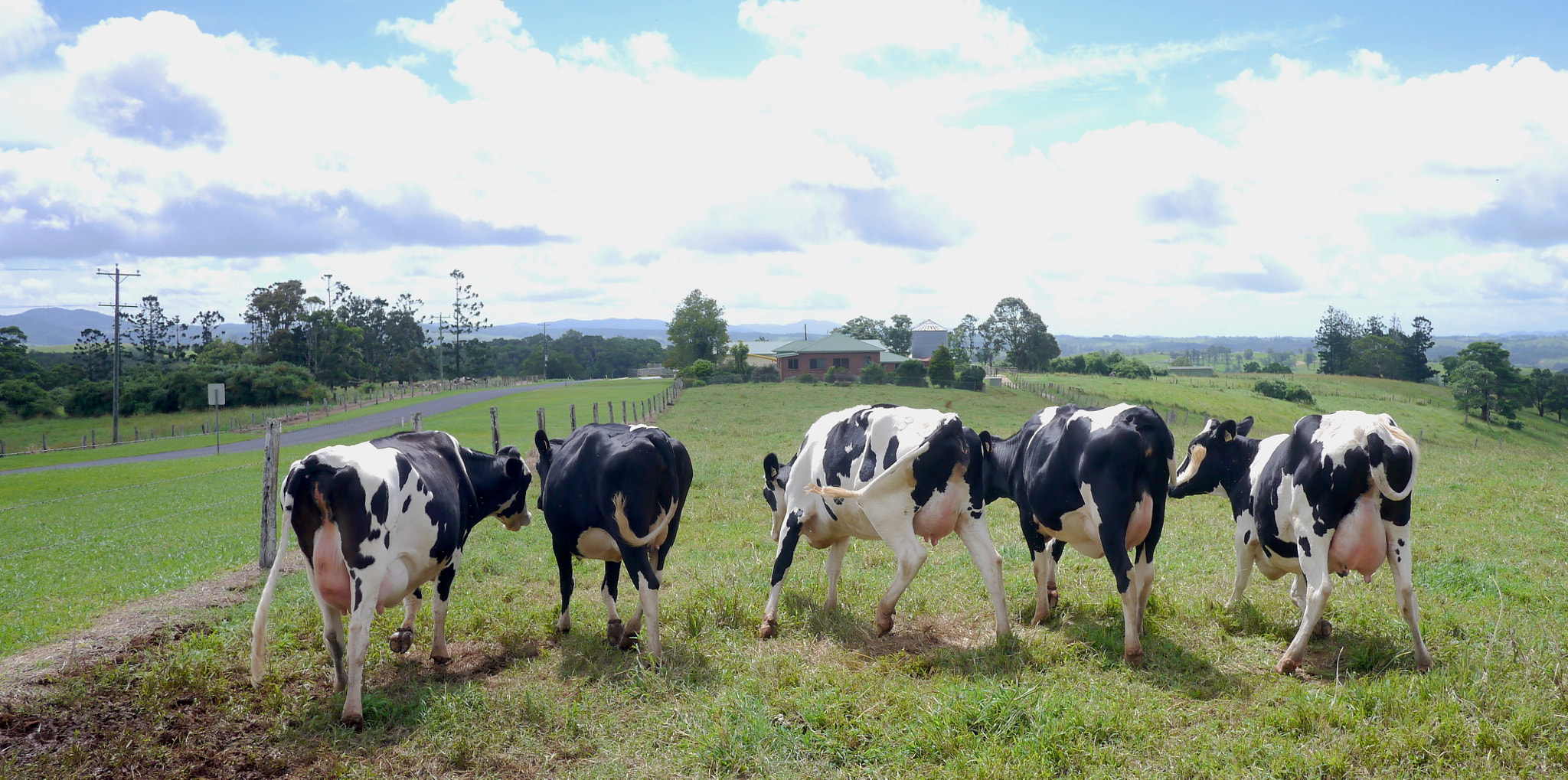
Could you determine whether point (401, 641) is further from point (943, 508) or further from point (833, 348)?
point (833, 348)

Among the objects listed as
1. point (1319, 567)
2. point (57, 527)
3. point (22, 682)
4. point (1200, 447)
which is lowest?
point (57, 527)

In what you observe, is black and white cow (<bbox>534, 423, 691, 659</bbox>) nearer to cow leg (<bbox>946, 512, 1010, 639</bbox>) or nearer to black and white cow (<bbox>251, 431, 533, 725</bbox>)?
black and white cow (<bbox>251, 431, 533, 725</bbox>)

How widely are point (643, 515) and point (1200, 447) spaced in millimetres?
5460

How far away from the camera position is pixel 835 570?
8.02m

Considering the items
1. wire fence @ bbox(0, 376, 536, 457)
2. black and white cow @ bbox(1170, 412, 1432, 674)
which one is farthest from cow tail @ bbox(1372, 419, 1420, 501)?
wire fence @ bbox(0, 376, 536, 457)

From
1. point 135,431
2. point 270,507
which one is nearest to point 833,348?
point 135,431

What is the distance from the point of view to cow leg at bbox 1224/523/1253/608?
7457 mm

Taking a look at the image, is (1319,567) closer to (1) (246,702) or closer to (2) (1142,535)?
(2) (1142,535)

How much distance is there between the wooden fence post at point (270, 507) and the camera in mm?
10406

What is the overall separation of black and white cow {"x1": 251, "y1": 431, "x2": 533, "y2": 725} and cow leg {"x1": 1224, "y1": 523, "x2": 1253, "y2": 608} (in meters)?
7.05

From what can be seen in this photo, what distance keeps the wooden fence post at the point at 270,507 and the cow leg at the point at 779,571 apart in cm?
691

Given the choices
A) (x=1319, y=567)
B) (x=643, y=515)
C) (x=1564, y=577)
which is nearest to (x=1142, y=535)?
(x=1319, y=567)

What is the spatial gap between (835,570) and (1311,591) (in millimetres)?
3992

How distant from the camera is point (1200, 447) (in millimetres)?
7996
